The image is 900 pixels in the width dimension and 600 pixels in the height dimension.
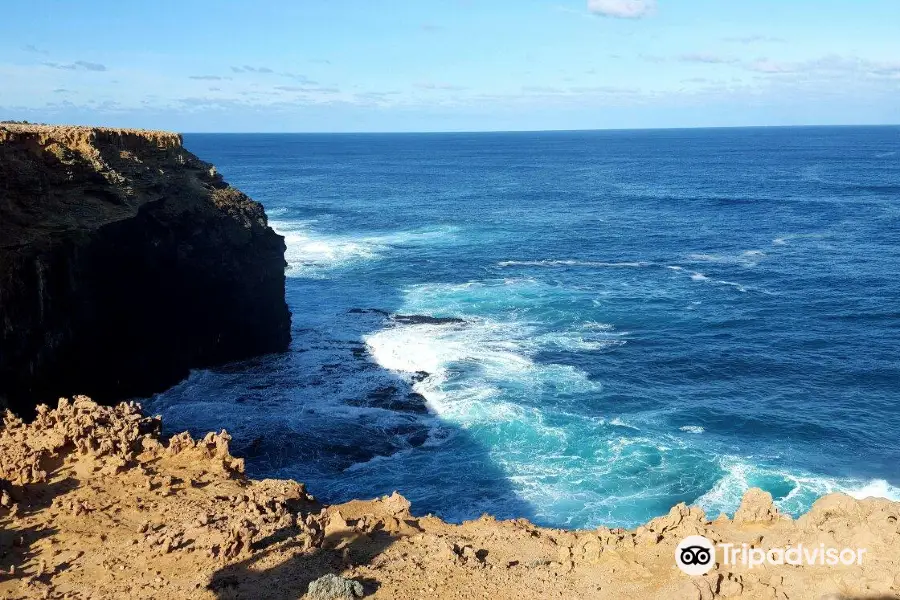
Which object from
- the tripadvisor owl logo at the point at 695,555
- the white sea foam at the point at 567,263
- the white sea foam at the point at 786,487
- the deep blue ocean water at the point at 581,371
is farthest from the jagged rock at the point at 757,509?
the white sea foam at the point at 567,263

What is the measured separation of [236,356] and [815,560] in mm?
40271

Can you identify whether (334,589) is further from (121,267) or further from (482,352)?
(482,352)

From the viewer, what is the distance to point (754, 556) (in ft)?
50.8

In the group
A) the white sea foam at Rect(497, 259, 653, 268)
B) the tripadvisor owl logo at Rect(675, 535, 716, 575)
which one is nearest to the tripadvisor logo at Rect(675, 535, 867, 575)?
the tripadvisor owl logo at Rect(675, 535, 716, 575)

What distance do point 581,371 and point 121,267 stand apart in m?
26.8

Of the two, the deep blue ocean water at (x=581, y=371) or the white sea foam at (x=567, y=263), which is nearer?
the deep blue ocean water at (x=581, y=371)

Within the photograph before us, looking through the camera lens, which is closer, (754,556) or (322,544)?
(754,556)

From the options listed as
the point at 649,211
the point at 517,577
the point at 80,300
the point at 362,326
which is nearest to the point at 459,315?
the point at 362,326

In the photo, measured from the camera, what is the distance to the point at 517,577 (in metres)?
16.0

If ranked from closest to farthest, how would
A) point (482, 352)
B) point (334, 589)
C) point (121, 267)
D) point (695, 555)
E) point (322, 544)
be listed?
point (334, 589) < point (695, 555) < point (322, 544) < point (121, 267) < point (482, 352)

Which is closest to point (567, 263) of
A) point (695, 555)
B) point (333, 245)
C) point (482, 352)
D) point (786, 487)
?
point (482, 352)

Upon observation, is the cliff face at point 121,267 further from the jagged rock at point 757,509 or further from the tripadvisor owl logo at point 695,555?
the jagged rock at point 757,509

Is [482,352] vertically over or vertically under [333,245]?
under

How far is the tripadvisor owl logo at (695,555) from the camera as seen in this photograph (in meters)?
15.3
